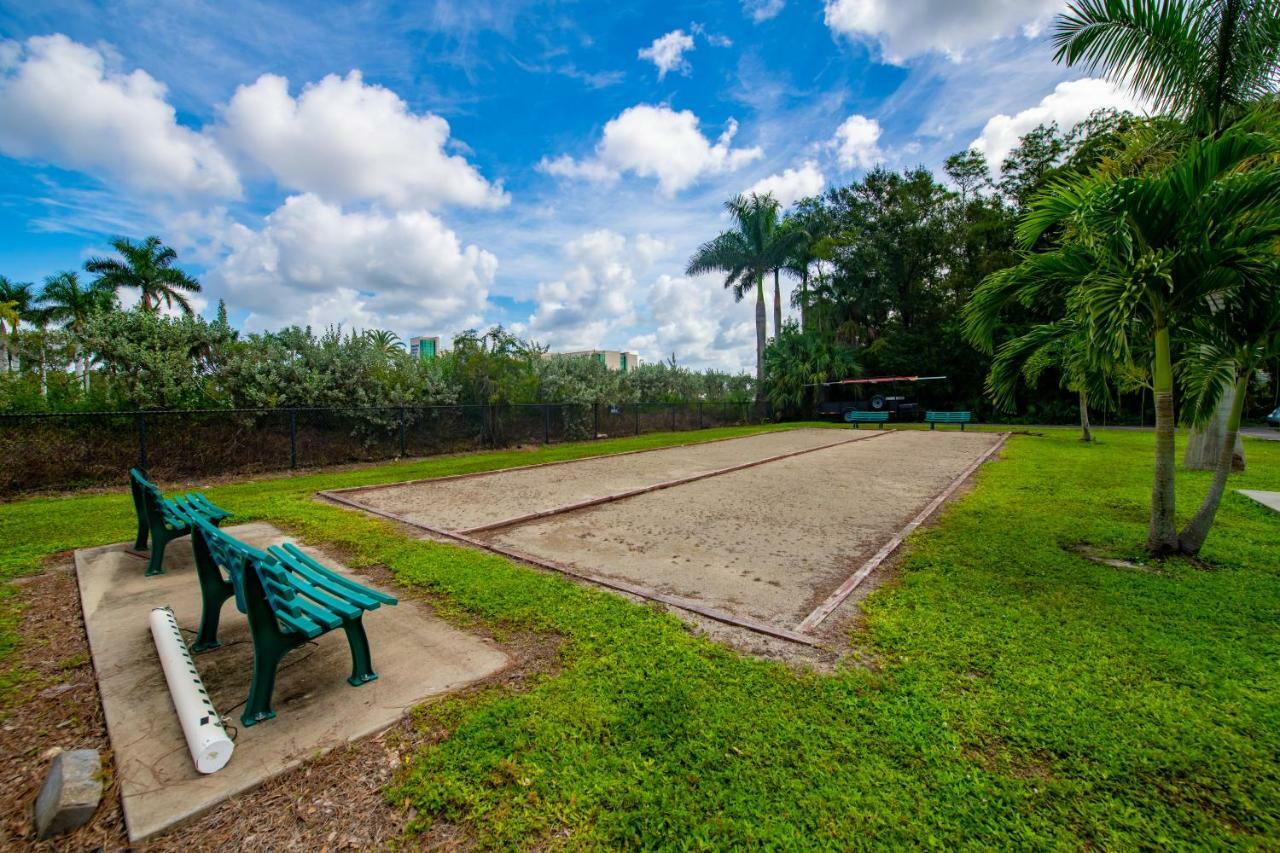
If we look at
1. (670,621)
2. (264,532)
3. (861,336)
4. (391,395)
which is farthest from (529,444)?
(861,336)

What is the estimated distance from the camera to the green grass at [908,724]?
68.6 inches

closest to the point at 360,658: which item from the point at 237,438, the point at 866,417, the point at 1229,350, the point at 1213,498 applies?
the point at 1213,498

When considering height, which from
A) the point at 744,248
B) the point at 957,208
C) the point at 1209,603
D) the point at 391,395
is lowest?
the point at 1209,603

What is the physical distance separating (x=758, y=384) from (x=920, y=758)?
28.1 metres

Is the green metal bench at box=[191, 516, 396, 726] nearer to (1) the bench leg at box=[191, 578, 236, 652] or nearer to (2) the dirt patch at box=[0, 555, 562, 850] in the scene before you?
(1) the bench leg at box=[191, 578, 236, 652]

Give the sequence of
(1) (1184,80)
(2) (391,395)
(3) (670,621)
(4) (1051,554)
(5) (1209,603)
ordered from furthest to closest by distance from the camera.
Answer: (2) (391,395) < (1) (1184,80) < (4) (1051,554) < (5) (1209,603) < (3) (670,621)

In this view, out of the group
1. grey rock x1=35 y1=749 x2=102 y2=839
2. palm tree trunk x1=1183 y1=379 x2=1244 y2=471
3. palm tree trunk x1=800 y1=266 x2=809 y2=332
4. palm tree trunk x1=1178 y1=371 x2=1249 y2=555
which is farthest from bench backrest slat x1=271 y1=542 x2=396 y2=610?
palm tree trunk x1=800 y1=266 x2=809 y2=332

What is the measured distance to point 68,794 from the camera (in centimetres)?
177

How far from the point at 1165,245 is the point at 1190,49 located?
2.37 metres

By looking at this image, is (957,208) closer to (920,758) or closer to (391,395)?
(391,395)

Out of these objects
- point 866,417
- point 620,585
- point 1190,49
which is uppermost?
point 1190,49

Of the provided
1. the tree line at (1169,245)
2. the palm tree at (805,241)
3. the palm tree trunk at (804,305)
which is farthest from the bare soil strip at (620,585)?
the palm tree trunk at (804,305)

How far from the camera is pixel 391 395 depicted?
12.3 meters

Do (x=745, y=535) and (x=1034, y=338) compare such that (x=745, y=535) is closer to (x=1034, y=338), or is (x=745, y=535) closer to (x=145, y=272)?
(x=1034, y=338)
